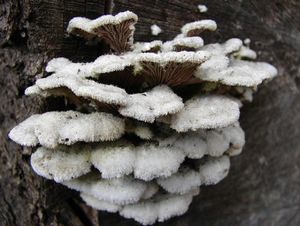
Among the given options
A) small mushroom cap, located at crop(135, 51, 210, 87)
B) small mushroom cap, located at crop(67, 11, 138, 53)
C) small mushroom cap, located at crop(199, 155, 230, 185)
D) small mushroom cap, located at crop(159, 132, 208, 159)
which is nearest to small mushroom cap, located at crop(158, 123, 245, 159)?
small mushroom cap, located at crop(159, 132, 208, 159)

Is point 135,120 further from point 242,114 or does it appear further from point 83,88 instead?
point 242,114

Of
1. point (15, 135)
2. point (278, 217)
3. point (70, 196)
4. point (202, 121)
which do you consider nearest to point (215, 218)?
point (278, 217)

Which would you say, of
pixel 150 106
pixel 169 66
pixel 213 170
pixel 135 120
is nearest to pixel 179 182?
pixel 213 170

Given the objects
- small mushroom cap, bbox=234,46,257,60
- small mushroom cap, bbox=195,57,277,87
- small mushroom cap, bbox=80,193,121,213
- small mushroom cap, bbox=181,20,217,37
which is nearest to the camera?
small mushroom cap, bbox=195,57,277,87

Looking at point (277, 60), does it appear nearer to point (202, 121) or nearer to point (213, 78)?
point (213, 78)

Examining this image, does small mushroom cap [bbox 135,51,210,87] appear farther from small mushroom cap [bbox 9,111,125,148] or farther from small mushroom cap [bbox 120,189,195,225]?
small mushroom cap [bbox 120,189,195,225]

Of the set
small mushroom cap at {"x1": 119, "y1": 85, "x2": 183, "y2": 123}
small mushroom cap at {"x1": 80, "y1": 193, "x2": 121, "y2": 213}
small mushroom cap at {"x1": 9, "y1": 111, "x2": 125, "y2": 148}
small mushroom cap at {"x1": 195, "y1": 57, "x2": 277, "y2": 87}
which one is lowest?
small mushroom cap at {"x1": 80, "y1": 193, "x2": 121, "y2": 213}
